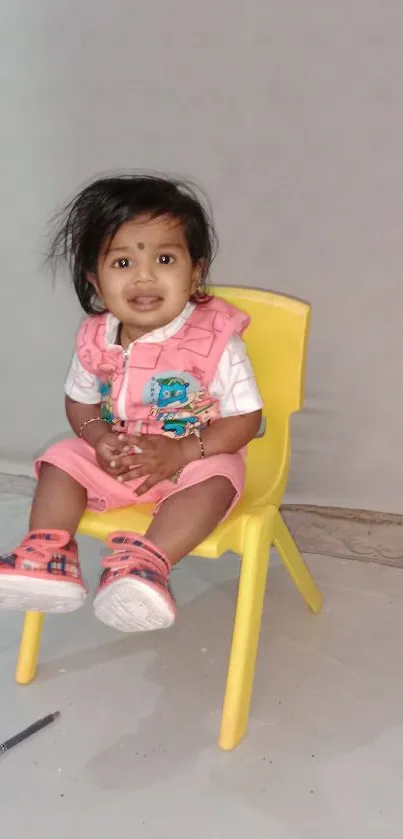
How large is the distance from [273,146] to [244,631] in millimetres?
892

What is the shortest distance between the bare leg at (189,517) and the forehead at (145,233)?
337mm

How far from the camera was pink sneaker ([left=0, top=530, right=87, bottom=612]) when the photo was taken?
0.93 meters

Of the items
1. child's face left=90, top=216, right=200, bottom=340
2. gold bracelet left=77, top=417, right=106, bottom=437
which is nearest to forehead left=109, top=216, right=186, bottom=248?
child's face left=90, top=216, right=200, bottom=340

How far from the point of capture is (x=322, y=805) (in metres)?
0.95

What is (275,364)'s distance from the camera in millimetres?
1195

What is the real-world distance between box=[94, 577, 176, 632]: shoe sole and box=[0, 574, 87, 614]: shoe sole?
4 cm

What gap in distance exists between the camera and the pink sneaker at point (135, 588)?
90 centimetres

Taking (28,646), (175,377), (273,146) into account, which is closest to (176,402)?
(175,377)

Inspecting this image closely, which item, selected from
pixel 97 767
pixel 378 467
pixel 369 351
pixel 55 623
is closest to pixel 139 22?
pixel 369 351

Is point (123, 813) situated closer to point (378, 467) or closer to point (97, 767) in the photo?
point (97, 767)

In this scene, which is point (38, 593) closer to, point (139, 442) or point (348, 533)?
point (139, 442)

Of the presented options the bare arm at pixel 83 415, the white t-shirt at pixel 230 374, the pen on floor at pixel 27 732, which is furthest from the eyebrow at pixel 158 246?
the pen on floor at pixel 27 732

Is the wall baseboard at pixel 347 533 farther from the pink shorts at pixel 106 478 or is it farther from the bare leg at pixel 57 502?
the bare leg at pixel 57 502

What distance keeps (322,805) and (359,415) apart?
813mm
